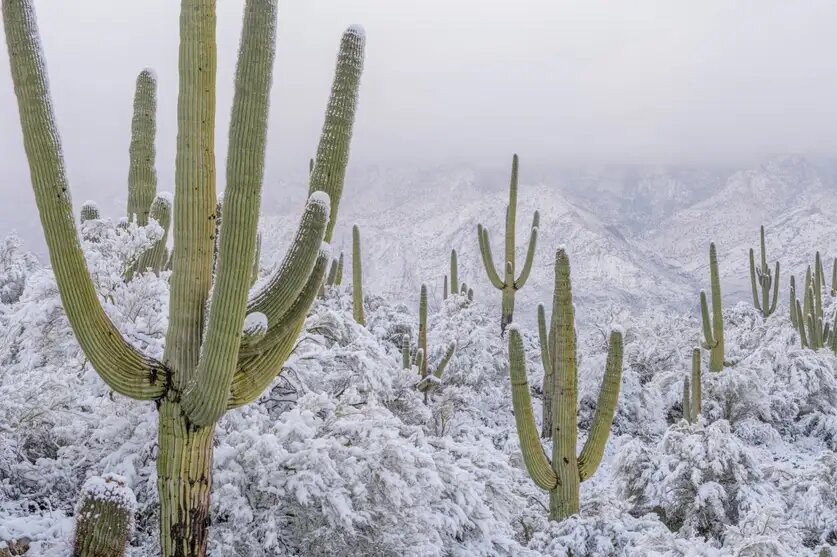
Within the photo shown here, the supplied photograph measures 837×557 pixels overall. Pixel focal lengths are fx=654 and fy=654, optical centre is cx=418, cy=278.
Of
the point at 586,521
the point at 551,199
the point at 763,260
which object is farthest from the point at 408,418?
the point at 551,199

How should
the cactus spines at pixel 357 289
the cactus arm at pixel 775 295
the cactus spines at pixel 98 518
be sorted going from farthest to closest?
1. the cactus arm at pixel 775 295
2. the cactus spines at pixel 357 289
3. the cactus spines at pixel 98 518

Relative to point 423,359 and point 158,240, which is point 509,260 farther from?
point 158,240

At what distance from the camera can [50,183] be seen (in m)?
3.20

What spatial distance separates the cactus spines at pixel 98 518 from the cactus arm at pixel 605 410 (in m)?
4.91

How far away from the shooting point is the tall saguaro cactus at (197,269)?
3203 mm

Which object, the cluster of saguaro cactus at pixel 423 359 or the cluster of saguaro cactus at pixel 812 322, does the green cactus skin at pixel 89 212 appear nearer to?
the cluster of saguaro cactus at pixel 423 359

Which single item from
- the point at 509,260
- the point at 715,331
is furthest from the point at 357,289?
the point at 715,331

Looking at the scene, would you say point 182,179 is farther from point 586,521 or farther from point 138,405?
point 586,521

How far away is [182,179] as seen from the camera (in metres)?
3.40

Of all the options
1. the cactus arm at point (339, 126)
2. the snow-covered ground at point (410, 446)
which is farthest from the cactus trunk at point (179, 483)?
the cactus arm at point (339, 126)

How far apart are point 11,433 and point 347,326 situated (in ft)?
12.3

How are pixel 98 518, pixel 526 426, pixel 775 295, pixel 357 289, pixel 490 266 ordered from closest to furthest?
pixel 98 518
pixel 526 426
pixel 357 289
pixel 490 266
pixel 775 295

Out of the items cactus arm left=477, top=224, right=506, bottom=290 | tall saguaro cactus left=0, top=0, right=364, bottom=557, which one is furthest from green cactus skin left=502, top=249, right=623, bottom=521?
cactus arm left=477, top=224, right=506, bottom=290

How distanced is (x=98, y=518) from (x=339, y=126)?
2656 mm
